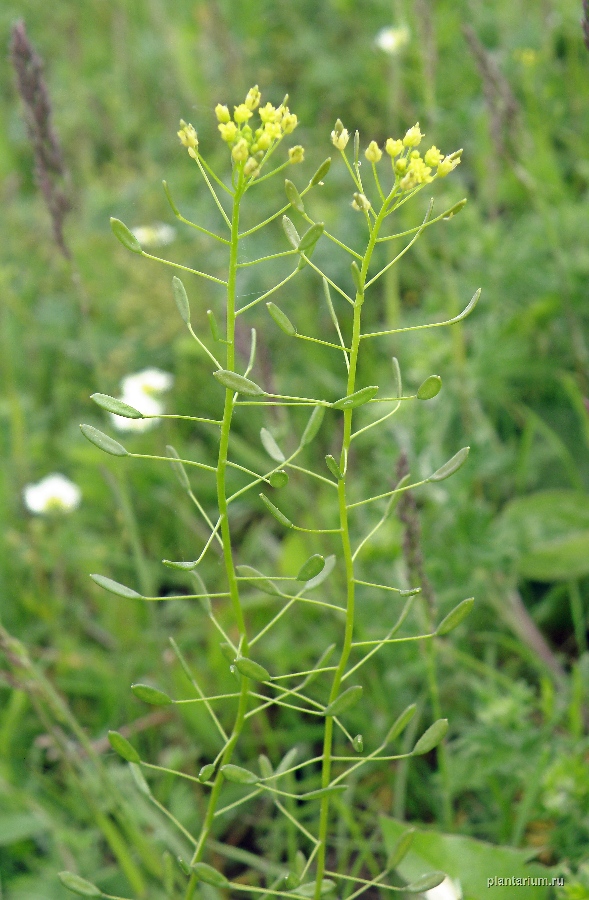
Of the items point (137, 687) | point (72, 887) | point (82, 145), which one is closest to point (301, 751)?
point (72, 887)

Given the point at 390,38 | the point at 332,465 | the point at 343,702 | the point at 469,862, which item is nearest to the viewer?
the point at 332,465

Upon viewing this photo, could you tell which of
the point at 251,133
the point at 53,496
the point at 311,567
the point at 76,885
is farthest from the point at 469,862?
the point at 53,496

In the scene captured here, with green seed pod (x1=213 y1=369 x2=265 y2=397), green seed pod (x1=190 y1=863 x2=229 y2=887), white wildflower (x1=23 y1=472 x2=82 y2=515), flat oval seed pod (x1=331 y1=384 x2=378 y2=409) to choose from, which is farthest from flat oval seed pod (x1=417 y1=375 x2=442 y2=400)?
white wildflower (x1=23 y1=472 x2=82 y2=515)

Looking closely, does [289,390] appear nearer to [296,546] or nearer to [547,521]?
[296,546]

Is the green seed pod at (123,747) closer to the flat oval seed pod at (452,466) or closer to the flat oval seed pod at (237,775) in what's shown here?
the flat oval seed pod at (237,775)

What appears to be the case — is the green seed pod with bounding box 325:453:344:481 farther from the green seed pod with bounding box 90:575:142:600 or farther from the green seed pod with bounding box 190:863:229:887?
the green seed pod with bounding box 190:863:229:887

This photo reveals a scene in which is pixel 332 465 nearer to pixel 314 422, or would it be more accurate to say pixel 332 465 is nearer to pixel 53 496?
pixel 314 422
